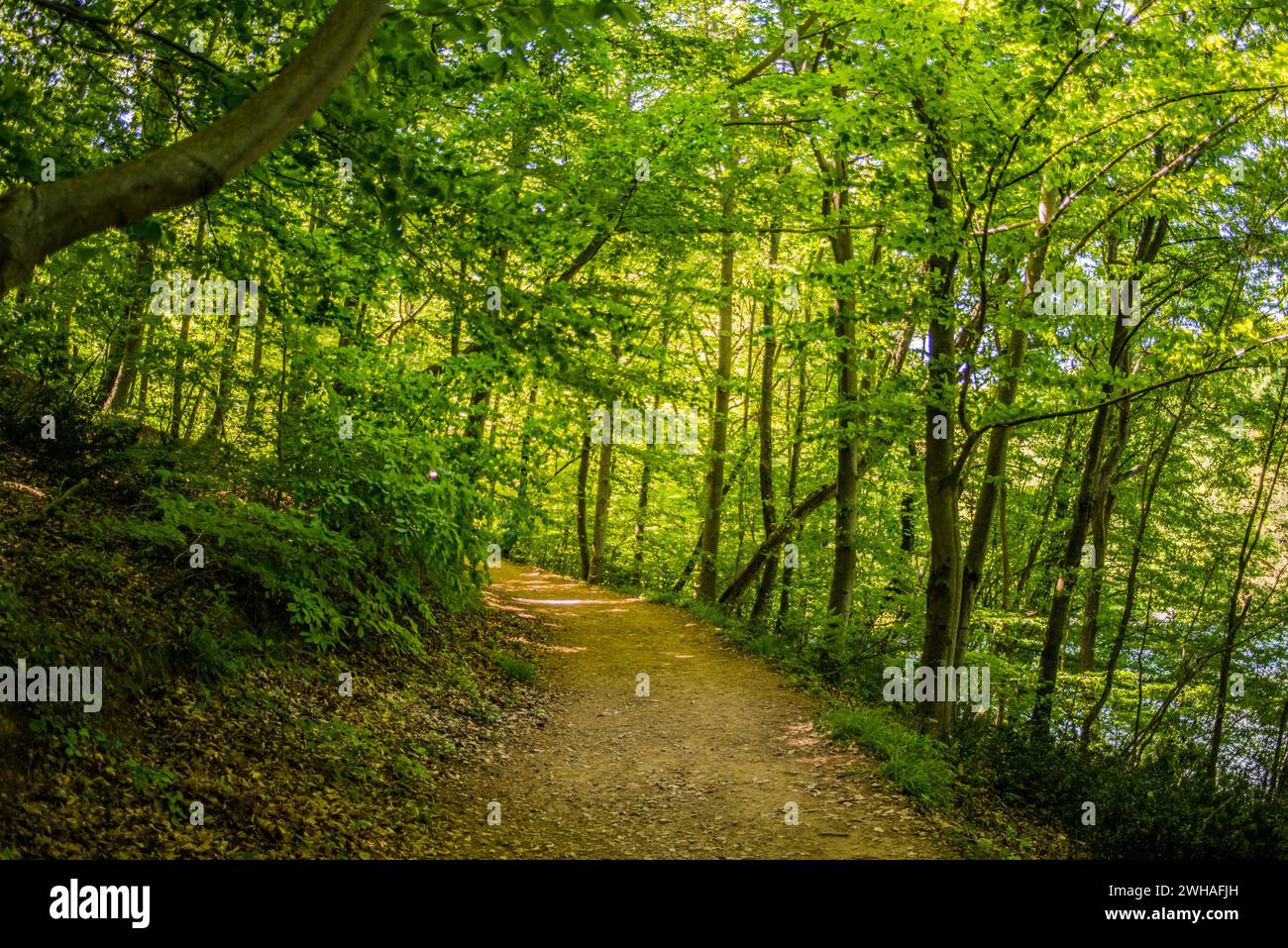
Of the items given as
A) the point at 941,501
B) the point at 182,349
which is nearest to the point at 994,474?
the point at 941,501

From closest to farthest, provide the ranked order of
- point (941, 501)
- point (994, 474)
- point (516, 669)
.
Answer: point (941, 501) < point (516, 669) < point (994, 474)

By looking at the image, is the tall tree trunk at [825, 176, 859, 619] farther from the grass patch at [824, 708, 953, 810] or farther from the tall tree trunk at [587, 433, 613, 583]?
the tall tree trunk at [587, 433, 613, 583]

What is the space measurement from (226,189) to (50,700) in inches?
150

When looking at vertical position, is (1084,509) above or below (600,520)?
above

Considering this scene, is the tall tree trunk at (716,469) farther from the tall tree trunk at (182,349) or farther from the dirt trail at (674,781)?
the tall tree trunk at (182,349)

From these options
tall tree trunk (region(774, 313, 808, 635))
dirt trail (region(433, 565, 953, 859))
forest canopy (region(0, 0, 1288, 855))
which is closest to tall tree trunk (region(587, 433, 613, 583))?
tall tree trunk (region(774, 313, 808, 635))

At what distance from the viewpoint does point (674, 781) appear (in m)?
8.23

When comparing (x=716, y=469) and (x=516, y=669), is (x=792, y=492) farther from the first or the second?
(x=516, y=669)

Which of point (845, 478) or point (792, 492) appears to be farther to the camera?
point (792, 492)

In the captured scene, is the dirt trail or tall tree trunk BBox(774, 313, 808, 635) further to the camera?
tall tree trunk BBox(774, 313, 808, 635)

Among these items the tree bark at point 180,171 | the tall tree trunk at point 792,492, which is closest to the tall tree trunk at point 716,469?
the tall tree trunk at point 792,492

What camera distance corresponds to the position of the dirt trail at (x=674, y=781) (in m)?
6.80

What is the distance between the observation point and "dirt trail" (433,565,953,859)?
680 cm

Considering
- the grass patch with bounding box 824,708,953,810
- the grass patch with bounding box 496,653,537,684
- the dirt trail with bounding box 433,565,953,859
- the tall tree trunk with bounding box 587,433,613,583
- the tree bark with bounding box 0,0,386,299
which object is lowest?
the dirt trail with bounding box 433,565,953,859
